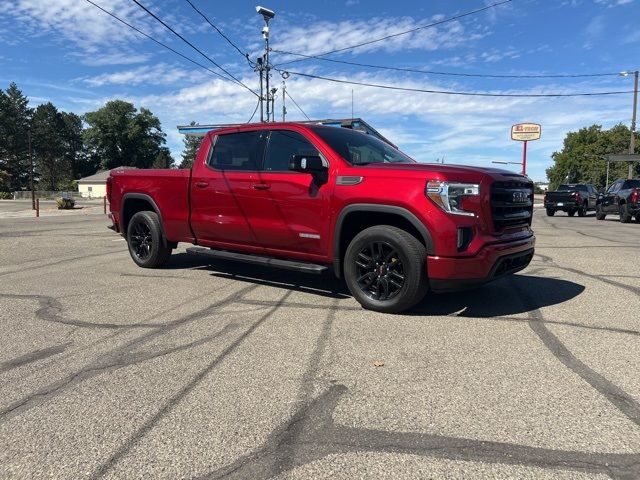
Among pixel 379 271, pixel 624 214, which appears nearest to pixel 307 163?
pixel 379 271

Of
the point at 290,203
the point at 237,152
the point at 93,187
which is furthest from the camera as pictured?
the point at 93,187

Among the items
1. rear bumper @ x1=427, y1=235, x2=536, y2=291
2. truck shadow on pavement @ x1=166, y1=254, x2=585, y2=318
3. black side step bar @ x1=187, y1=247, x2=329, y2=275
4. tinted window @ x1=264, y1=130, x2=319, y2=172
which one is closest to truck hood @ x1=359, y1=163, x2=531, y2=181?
rear bumper @ x1=427, y1=235, x2=536, y2=291

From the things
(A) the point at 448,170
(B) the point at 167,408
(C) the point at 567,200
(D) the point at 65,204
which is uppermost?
(A) the point at 448,170

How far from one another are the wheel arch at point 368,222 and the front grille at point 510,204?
73 centimetres

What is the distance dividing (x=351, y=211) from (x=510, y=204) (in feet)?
5.27

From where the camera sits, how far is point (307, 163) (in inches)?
198

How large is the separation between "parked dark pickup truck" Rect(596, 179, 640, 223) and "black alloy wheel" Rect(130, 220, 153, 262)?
1826cm

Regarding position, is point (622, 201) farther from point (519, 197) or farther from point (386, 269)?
point (386, 269)

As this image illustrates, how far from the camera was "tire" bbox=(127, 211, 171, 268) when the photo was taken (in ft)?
23.8

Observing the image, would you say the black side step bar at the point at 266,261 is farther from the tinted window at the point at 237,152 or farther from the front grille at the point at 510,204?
the front grille at the point at 510,204

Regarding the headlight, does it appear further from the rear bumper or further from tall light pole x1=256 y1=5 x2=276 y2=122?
tall light pole x1=256 y1=5 x2=276 y2=122

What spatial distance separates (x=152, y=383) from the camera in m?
3.34

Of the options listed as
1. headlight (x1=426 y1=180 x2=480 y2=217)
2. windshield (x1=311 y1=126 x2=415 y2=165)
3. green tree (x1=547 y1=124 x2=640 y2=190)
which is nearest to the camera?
headlight (x1=426 y1=180 x2=480 y2=217)

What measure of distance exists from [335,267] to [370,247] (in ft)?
1.68
